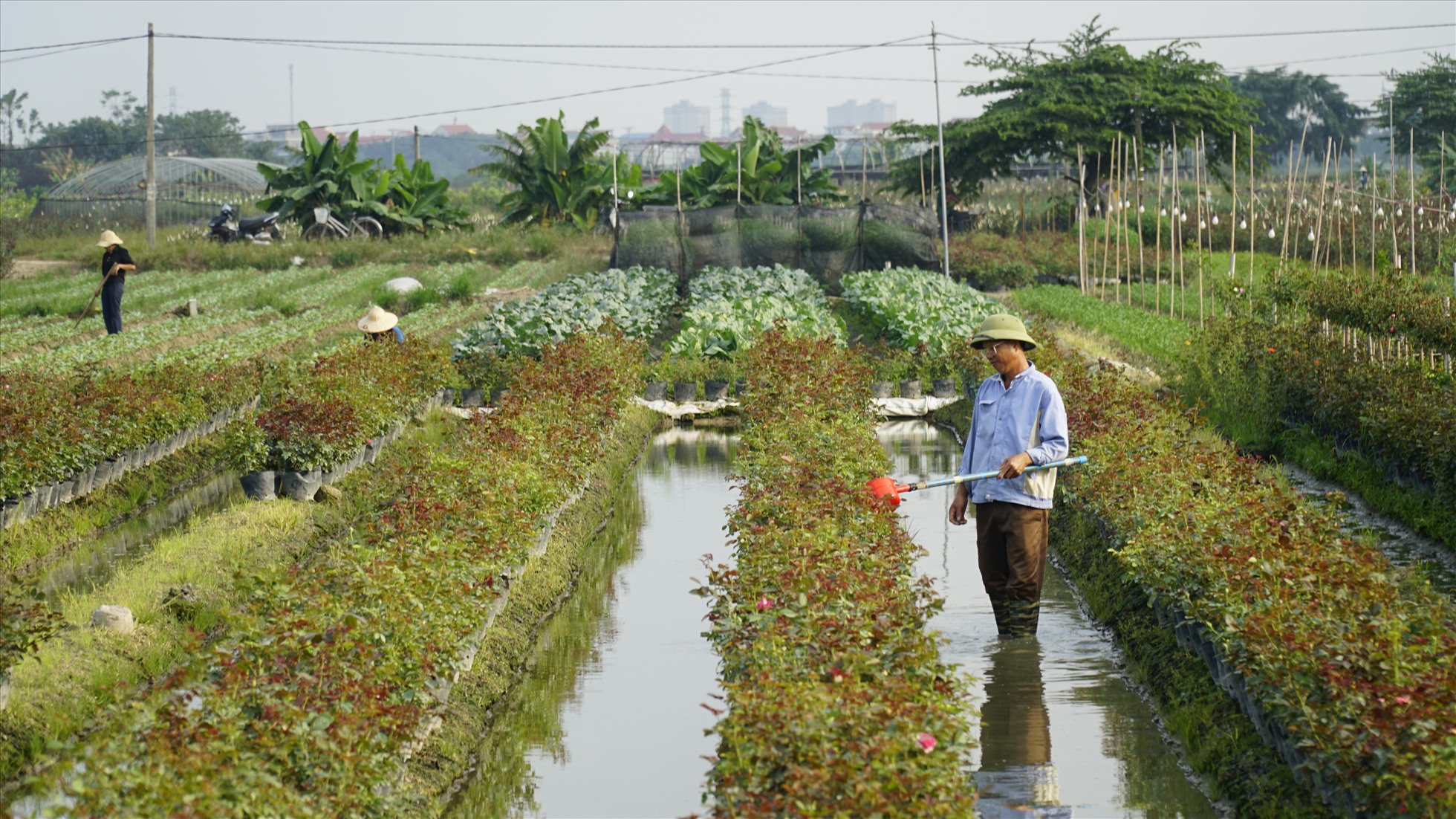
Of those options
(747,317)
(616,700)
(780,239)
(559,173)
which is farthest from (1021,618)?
(559,173)

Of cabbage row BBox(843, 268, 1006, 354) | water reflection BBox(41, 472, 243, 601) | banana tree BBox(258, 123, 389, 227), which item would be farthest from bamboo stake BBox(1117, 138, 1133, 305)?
banana tree BBox(258, 123, 389, 227)

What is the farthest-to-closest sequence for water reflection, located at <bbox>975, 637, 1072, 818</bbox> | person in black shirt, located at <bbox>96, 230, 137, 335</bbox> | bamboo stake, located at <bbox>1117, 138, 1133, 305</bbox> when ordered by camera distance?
bamboo stake, located at <bbox>1117, 138, 1133, 305</bbox> → person in black shirt, located at <bbox>96, 230, 137, 335</bbox> → water reflection, located at <bbox>975, 637, 1072, 818</bbox>

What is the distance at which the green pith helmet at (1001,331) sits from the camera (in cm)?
776

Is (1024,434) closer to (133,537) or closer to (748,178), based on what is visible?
(133,537)

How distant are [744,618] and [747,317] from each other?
13.4m

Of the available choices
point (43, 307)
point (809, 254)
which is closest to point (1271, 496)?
point (809, 254)

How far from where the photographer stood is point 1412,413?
37.0ft

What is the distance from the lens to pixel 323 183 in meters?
39.2

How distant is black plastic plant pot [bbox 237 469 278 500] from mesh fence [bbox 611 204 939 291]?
15.7m

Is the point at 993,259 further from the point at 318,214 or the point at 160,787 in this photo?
the point at 160,787

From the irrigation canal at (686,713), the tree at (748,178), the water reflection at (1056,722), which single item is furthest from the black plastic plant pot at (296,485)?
the tree at (748,178)

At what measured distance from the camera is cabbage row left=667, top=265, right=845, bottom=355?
18.8 metres

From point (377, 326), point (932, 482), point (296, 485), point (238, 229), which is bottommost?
point (296, 485)

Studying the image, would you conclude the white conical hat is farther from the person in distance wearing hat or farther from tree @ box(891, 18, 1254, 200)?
tree @ box(891, 18, 1254, 200)
